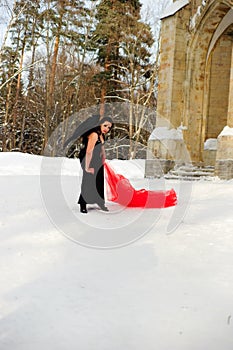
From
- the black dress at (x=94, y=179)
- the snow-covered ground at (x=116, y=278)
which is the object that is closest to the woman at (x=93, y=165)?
the black dress at (x=94, y=179)

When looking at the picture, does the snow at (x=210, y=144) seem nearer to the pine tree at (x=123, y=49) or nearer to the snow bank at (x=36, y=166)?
the snow bank at (x=36, y=166)

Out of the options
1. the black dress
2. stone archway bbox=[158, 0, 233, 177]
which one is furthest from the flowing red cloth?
stone archway bbox=[158, 0, 233, 177]

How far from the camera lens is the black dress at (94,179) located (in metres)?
5.91

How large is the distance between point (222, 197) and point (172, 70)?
7324 mm

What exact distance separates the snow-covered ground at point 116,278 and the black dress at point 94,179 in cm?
33

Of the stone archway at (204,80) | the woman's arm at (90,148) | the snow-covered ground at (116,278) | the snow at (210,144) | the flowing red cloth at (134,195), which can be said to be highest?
the stone archway at (204,80)

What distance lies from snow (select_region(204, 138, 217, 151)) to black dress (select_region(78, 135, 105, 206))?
901 cm

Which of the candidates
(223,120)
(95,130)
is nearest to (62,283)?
(95,130)

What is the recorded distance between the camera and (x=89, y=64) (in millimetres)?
25828

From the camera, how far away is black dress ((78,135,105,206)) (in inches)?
233

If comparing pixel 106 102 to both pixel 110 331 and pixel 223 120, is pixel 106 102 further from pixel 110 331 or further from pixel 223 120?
pixel 110 331

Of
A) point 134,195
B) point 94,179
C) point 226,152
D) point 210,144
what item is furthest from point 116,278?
point 210,144

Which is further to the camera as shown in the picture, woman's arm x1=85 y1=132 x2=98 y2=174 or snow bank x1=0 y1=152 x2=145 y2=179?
snow bank x1=0 y1=152 x2=145 y2=179

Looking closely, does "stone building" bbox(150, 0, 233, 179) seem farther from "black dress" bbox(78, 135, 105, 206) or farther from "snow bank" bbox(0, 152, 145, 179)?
"black dress" bbox(78, 135, 105, 206)
